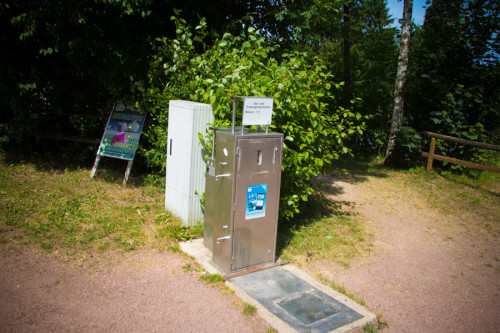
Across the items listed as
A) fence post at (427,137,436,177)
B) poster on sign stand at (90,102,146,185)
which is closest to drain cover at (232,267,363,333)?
poster on sign stand at (90,102,146,185)

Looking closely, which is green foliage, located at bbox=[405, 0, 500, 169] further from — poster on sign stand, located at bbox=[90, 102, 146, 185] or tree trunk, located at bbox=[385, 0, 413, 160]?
poster on sign stand, located at bbox=[90, 102, 146, 185]

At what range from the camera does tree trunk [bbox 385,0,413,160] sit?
10.3 metres

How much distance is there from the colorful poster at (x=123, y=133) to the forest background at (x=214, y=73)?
0.22 m

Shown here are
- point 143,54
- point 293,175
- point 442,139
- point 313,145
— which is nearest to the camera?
point 293,175

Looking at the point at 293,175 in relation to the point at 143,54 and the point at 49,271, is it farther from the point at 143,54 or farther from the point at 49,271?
the point at 143,54

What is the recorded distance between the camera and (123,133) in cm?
721

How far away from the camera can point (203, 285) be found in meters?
4.02

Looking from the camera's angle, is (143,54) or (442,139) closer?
(143,54)

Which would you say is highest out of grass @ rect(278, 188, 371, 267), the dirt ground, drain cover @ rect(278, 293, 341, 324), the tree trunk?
the tree trunk

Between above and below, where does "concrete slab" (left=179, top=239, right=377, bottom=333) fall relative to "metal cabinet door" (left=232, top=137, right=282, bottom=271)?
below

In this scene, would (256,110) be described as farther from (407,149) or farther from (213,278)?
(407,149)

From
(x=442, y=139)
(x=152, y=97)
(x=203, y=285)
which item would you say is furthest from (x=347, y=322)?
(x=442, y=139)

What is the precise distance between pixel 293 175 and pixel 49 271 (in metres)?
3.10

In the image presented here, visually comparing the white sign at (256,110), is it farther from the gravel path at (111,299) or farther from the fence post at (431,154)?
the fence post at (431,154)
